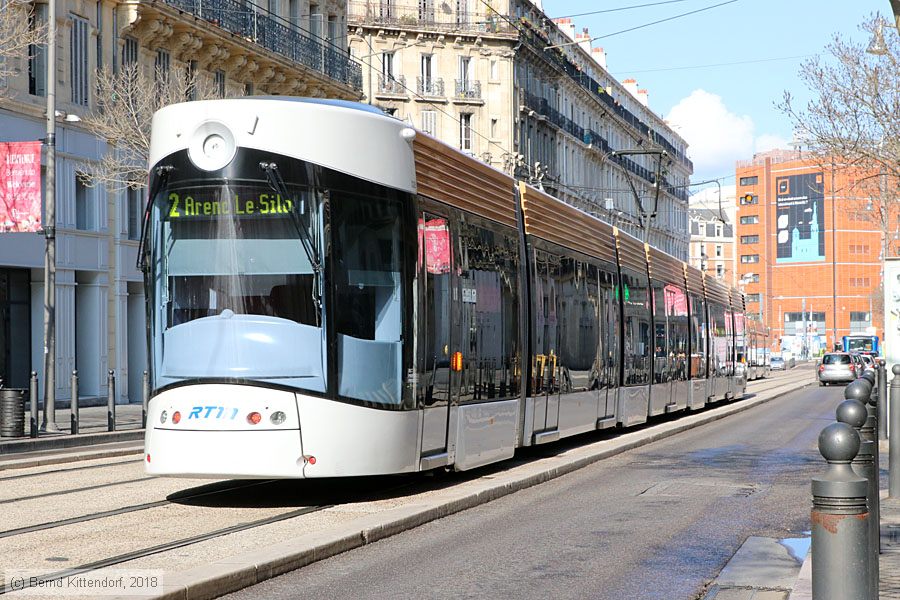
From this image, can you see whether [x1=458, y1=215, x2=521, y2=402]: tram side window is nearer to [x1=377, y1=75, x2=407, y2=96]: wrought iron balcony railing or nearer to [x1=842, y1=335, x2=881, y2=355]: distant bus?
[x1=377, y1=75, x2=407, y2=96]: wrought iron balcony railing

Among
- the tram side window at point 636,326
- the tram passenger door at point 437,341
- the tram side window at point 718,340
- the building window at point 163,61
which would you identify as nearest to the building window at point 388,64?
the building window at point 163,61

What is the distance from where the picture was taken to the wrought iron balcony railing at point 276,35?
1478 inches

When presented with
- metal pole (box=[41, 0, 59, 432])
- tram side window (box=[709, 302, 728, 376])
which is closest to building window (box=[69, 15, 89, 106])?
metal pole (box=[41, 0, 59, 432])

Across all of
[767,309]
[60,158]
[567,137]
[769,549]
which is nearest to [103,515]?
[769,549]

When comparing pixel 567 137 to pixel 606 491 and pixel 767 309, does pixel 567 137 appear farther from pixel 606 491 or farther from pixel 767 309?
pixel 767 309

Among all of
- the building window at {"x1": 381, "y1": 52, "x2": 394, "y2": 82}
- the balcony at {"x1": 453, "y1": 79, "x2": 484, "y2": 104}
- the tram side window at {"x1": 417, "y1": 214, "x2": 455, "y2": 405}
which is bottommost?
the tram side window at {"x1": 417, "y1": 214, "x2": 455, "y2": 405}

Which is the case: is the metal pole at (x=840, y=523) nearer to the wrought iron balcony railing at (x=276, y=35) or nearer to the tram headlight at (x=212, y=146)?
the tram headlight at (x=212, y=146)

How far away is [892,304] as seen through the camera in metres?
21.2

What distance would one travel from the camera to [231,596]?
24.3 feet

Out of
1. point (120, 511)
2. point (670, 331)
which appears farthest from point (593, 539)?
point (670, 331)

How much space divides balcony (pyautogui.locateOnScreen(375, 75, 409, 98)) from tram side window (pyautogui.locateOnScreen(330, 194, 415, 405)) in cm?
5360

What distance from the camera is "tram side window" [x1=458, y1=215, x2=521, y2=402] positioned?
13641 mm

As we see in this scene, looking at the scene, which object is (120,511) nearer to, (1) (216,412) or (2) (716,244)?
(1) (216,412)

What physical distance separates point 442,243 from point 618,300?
989cm
